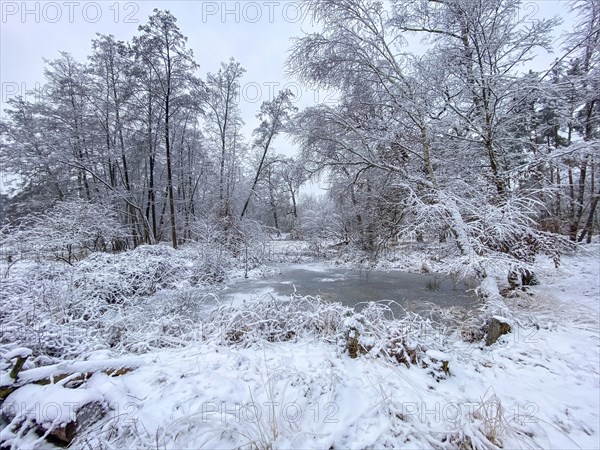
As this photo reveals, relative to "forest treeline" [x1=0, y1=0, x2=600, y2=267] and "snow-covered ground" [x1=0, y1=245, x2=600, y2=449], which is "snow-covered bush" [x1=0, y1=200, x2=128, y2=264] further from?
"snow-covered ground" [x1=0, y1=245, x2=600, y2=449]

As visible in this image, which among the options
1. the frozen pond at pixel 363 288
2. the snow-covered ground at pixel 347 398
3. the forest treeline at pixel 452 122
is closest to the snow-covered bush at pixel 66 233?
the forest treeline at pixel 452 122

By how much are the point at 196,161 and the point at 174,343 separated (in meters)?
15.5

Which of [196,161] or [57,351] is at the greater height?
[196,161]

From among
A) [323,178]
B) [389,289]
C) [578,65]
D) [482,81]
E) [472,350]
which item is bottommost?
[389,289]

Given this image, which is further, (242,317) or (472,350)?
(242,317)

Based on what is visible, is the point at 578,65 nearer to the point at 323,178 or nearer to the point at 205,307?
the point at 323,178

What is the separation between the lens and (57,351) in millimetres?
2689

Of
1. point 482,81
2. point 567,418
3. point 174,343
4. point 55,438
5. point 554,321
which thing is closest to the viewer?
point 55,438

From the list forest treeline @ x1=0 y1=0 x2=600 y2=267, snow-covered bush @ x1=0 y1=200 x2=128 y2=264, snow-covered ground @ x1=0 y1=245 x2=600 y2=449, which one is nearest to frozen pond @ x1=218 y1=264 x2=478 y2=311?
forest treeline @ x1=0 y1=0 x2=600 y2=267

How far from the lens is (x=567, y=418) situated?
70.0 inches

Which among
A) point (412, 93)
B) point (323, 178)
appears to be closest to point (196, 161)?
point (323, 178)

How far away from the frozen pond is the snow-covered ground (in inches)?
91.8

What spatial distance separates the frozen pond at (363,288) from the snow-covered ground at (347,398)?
7.65ft

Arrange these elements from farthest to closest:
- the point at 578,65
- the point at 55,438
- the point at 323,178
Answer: the point at 323,178
the point at 578,65
the point at 55,438
